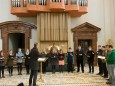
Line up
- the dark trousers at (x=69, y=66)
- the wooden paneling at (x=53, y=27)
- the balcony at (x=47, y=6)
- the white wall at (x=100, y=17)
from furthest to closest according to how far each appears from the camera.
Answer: the white wall at (x=100, y=17)
the wooden paneling at (x=53, y=27)
the balcony at (x=47, y=6)
the dark trousers at (x=69, y=66)

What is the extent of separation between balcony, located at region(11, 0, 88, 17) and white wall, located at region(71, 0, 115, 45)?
155 centimetres

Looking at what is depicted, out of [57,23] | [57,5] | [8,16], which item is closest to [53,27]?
[57,23]

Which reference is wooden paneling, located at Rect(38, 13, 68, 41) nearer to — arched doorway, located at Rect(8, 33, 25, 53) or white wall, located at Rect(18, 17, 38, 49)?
white wall, located at Rect(18, 17, 38, 49)

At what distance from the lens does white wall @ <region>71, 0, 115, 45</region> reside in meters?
20.3

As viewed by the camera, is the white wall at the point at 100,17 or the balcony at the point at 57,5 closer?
the balcony at the point at 57,5

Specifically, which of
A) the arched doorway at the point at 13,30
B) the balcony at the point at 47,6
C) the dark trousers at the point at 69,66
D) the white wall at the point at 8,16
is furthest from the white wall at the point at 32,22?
the dark trousers at the point at 69,66

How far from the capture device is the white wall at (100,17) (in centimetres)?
2032

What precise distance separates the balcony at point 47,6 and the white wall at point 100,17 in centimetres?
155

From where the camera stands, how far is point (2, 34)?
19.4 m

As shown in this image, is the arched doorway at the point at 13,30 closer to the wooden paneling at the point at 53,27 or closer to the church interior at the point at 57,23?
the church interior at the point at 57,23

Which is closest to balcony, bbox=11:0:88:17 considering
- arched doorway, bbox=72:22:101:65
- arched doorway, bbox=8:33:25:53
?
arched doorway, bbox=72:22:101:65

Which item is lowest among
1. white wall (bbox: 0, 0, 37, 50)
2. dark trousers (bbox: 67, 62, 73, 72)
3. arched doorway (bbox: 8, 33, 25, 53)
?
dark trousers (bbox: 67, 62, 73, 72)

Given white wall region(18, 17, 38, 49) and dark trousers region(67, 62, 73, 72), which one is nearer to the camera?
dark trousers region(67, 62, 73, 72)

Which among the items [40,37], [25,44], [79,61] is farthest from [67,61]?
[25,44]
